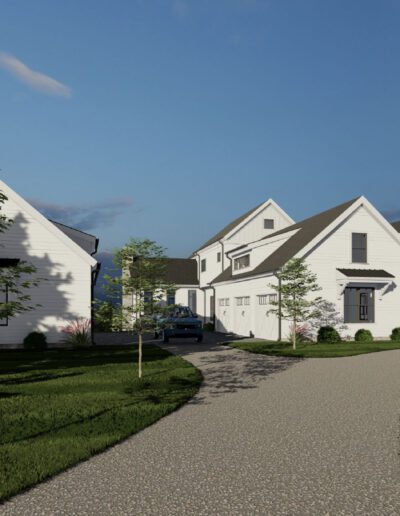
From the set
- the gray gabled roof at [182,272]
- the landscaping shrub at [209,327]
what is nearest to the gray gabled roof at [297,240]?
the landscaping shrub at [209,327]

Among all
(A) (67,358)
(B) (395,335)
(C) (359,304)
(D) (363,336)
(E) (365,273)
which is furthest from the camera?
(C) (359,304)

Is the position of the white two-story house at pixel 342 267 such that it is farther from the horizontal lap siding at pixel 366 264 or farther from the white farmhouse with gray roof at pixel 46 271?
the white farmhouse with gray roof at pixel 46 271

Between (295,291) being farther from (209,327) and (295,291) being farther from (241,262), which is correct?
(209,327)

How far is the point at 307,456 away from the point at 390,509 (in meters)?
1.81

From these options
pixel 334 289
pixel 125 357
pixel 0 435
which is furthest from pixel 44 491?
pixel 334 289

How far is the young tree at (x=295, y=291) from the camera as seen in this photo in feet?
80.1

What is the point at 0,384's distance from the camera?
1282cm

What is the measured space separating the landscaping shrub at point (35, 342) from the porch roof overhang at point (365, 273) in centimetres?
1569

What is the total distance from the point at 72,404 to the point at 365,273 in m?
21.2

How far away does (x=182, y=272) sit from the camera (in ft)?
151

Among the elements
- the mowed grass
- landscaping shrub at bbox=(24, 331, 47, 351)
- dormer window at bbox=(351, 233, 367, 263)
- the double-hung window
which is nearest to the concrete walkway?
the mowed grass

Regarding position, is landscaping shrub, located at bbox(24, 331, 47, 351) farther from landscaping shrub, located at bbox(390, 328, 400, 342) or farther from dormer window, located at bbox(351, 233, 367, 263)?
landscaping shrub, located at bbox(390, 328, 400, 342)

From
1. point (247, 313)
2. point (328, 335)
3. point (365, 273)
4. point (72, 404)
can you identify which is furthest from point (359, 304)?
point (72, 404)

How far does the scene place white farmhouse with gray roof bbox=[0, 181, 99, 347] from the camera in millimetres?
22172
